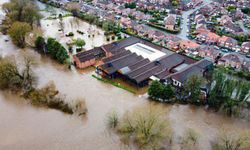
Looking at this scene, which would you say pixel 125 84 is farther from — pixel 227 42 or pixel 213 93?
pixel 227 42

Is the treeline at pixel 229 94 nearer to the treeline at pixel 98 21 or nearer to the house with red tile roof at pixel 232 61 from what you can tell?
the house with red tile roof at pixel 232 61

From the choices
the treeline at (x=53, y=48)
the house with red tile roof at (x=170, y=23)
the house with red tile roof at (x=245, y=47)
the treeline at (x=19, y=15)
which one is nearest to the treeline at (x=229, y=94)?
the house with red tile roof at (x=245, y=47)

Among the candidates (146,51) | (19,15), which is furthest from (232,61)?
(19,15)

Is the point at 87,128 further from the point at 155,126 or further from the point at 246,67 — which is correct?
the point at 246,67

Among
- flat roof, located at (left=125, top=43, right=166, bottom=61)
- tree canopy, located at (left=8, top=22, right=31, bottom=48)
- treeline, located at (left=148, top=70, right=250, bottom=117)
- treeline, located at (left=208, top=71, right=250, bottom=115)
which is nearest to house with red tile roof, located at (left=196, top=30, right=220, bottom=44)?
flat roof, located at (left=125, top=43, right=166, bottom=61)

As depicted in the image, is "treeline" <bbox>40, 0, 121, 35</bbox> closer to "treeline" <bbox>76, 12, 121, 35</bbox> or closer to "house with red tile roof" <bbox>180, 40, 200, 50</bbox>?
"treeline" <bbox>76, 12, 121, 35</bbox>

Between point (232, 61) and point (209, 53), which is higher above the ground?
point (209, 53)

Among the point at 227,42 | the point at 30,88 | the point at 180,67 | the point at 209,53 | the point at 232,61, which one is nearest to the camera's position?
the point at 30,88
